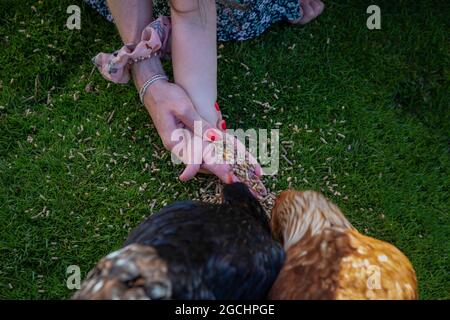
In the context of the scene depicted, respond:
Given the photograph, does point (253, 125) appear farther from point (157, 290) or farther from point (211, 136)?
point (157, 290)

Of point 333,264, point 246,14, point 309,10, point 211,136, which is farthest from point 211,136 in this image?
point 309,10

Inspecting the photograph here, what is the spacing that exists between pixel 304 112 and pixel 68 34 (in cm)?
126

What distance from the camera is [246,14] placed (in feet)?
9.33

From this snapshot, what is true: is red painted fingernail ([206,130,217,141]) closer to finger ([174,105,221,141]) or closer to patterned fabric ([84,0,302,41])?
finger ([174,105,221,141])

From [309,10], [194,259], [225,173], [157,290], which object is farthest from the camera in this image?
[309,10]

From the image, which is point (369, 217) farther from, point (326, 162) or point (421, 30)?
point (421, 30)

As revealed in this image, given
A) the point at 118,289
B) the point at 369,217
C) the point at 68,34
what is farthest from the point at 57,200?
the point at 369,217

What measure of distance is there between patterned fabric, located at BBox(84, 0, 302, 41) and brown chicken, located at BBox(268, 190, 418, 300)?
1075mm

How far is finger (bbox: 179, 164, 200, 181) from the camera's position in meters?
2.52

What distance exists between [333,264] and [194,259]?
0.46 metres

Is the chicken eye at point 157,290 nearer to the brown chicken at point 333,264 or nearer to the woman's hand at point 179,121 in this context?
the brown chicken at point 333,264

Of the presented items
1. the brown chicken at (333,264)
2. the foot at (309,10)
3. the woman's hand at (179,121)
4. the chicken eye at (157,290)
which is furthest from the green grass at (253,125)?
the chicken eye at (157,290)

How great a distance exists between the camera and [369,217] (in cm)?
272
